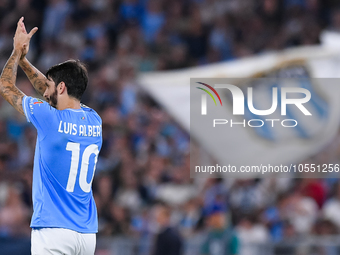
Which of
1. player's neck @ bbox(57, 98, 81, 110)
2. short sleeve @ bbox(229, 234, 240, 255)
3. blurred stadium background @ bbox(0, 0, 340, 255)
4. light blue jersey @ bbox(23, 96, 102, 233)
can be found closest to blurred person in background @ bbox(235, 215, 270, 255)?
blurred stadium background @ bbox(0, 0, 340, 255)

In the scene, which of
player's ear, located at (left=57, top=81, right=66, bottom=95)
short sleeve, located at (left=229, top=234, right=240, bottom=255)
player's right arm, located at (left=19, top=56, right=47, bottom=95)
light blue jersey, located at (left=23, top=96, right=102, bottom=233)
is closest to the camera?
light blue jersey, located at (left=23, top=96, right=102, bottom=233)

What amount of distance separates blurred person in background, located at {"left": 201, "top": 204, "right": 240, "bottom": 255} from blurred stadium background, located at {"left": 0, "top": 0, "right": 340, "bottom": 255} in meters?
0.02

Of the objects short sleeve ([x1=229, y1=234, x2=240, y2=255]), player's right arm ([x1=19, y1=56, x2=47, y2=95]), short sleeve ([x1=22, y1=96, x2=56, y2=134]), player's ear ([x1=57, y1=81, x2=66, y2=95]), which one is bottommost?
short sleeve ([x1=229, y1=234, x2=240, y2=255])

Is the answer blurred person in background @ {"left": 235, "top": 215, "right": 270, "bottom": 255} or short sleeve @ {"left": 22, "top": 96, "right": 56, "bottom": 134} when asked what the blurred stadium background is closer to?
blurred person in background @ {"left": 235, "top": 215, "right": 270, "bottom": 255}

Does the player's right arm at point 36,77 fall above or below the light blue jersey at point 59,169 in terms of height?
above

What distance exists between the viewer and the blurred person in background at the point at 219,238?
848cm

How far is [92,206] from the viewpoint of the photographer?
455cm

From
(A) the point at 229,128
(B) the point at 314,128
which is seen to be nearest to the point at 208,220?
(A) the point at 229,128

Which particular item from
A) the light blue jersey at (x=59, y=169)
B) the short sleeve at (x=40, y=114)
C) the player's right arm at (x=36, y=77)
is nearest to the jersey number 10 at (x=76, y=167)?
the light blue jersey at (x=59, y=169)

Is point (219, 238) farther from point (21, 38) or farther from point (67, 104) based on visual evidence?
point (21, 38)

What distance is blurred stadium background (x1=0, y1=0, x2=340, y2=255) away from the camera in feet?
29.8

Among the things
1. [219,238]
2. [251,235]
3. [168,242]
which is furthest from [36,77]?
[251,235]

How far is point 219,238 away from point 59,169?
477 cm

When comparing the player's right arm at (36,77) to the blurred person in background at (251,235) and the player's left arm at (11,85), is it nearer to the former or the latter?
the player's left arm at (11,85)
